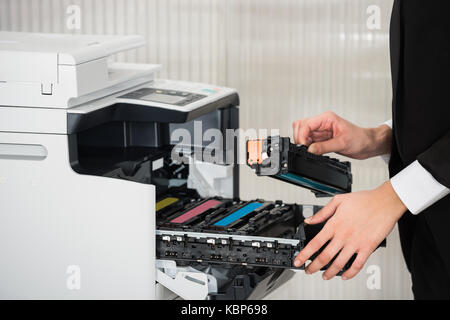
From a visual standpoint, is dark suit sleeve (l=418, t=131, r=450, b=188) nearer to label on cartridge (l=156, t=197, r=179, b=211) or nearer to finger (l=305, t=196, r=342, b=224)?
finger (l=305, t=196, r=342, b=224)

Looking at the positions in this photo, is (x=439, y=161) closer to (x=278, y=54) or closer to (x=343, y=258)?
(x=343, y=258)

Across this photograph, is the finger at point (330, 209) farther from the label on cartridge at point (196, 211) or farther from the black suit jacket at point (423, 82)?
the label on cartridge at point (196, 211)

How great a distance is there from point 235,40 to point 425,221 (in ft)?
5.07

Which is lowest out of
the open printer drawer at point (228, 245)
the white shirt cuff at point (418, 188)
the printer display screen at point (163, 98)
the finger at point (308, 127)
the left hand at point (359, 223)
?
the open printer drawer at point (228, 245)

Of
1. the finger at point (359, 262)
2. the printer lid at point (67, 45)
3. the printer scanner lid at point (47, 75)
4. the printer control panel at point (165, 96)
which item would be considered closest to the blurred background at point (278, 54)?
the printer lid at point (67, 45)

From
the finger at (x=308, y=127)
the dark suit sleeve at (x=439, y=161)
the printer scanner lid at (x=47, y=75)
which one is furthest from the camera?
the finger at (x=308, y=127)

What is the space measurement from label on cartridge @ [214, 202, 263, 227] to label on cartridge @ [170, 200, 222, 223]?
76mm

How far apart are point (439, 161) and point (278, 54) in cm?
166

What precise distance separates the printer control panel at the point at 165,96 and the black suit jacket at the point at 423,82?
0.55 metres

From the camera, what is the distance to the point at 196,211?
5.29 ft

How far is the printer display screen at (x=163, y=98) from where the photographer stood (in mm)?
1638

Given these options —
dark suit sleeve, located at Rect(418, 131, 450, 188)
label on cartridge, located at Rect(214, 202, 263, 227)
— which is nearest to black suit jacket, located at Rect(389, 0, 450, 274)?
dark suit sleeve, located at Rect(418, 131, 450, 188)

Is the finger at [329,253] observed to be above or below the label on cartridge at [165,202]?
above

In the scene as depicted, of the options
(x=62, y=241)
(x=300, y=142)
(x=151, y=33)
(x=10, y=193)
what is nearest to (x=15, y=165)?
(x=10, y=193)
